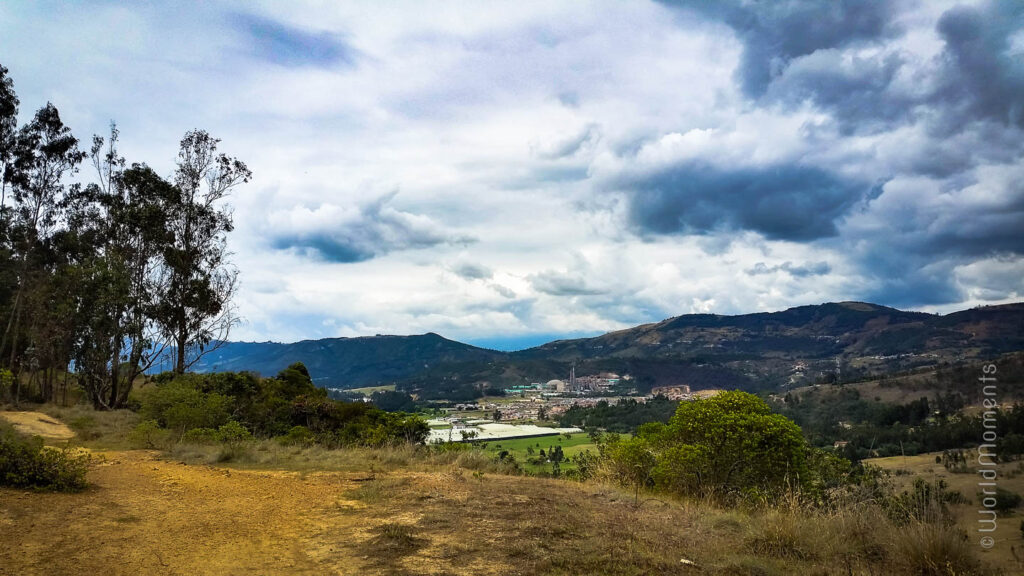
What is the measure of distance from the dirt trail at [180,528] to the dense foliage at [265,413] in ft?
20.8

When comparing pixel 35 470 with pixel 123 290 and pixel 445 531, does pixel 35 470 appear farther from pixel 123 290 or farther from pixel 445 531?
pixel 123 290

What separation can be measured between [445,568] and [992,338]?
570 ft

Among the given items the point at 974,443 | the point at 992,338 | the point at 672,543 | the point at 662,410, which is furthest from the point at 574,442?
the point at 992,338

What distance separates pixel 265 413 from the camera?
2186 centimetres

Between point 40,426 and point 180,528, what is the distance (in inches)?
597

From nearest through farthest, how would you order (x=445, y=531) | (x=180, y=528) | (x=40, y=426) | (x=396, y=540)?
(x=396, y=540) → (x=180, y=528) → (x=445, y=531) → (x=40, y=426)

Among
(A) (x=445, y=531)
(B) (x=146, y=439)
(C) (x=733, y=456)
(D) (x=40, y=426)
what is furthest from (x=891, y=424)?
(D) (x=40, y=426)

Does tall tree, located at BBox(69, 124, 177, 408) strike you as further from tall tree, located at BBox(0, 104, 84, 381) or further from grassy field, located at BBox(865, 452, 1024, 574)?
grassy field, located at BBox(865, 452, 1024, 574)

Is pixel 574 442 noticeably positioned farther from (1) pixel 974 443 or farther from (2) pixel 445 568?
(2) pixel 445 568

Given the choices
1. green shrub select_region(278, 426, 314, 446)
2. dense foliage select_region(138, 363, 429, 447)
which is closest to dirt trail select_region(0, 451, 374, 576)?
green shrub select_region(278, 426, 314, 446)

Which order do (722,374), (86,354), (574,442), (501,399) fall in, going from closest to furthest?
1. (86,354)
2. (574,442)
3. (501,399)
4. (722,374)

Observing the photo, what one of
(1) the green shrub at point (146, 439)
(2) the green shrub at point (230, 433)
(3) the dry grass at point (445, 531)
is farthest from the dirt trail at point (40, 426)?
(3) the dry grass at point (445, 531)

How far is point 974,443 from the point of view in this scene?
129ft

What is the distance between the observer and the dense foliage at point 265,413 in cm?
1658
